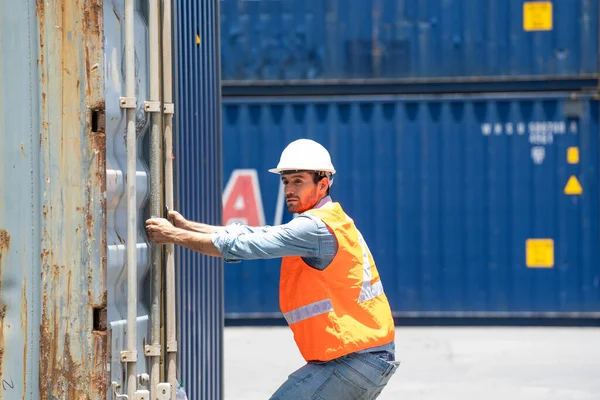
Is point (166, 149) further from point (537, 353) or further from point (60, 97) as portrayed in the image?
point (537, 353)

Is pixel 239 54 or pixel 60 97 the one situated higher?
pixel 239 54

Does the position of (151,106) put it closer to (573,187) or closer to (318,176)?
(318,176)

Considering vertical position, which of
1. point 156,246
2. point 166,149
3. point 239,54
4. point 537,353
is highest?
point 239,54

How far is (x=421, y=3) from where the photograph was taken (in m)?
11.8

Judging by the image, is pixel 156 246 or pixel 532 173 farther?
pixel 532 173

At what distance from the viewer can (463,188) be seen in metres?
12.0

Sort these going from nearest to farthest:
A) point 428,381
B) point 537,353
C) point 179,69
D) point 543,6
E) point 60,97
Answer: point 60,97
point 179,69
point 428,381
point 537,353
point 543,6

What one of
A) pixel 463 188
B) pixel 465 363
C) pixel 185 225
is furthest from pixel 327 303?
pixel 463 188

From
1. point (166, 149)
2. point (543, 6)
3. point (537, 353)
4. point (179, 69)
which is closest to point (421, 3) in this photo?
point (543, 6)

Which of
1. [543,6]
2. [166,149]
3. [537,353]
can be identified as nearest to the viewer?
[166,149]

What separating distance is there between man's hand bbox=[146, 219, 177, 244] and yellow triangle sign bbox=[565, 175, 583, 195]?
342 inches

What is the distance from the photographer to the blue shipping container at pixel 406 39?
38.4ft

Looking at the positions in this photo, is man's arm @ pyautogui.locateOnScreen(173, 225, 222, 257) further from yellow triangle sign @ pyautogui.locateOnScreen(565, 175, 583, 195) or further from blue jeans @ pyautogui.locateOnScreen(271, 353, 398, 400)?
yellow triangle sign @ pyautogui.locateOnScreen(565, 175, 583, 195)

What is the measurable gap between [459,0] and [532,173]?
2142 millimetres
